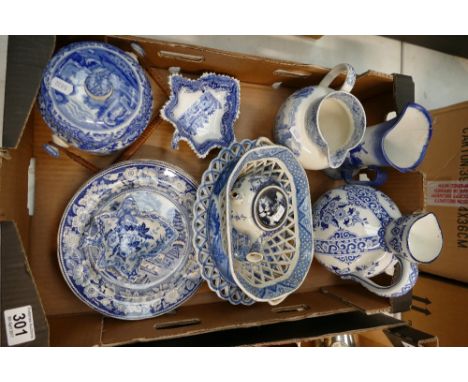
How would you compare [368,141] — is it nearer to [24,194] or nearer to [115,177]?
[115,177]

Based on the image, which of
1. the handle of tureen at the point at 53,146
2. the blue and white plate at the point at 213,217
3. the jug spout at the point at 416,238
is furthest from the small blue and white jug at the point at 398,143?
the handle of tureen at the point at 53,146

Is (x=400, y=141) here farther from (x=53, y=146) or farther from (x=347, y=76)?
(x=53, y=146)

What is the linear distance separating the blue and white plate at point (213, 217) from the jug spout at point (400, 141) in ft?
0.82

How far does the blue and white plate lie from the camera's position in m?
0.70

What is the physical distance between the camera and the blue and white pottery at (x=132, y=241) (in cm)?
71

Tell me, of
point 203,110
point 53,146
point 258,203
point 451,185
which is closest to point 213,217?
point 258,203

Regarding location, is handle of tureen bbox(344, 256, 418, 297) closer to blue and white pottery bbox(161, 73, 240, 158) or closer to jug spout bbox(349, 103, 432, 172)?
jug spout bbox(349, 103, 432, 172)

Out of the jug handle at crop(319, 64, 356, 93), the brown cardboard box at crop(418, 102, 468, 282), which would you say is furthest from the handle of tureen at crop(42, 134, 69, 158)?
the brown cardboard box at crop(418, 102, 468, 282)

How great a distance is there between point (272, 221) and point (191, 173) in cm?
23

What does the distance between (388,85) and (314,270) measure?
0.46 meters

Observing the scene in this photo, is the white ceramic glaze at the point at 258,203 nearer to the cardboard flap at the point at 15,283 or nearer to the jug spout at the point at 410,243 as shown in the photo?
the jug spout at the point at 410,243

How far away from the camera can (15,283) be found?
0.53 m

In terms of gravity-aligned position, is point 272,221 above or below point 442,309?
above

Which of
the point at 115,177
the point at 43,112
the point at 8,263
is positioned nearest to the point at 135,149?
the point at 115,177
